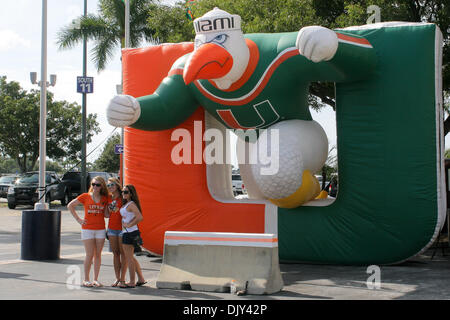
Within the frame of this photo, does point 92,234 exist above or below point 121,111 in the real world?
below

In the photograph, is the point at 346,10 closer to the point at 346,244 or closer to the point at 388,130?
the point at 388,130

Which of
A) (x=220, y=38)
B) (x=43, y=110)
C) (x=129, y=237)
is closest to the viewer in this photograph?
(x=129, y=237)

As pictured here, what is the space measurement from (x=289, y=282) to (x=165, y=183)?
112 inches

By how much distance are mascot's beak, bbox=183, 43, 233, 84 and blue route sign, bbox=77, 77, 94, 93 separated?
13790mm

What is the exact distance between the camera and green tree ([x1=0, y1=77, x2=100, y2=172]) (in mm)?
33594

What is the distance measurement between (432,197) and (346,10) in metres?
6.14

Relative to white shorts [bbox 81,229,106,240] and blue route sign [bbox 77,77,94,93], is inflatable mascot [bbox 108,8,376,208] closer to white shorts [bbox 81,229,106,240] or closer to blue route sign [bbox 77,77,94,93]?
white shorts [bbox 81,229,106,240]

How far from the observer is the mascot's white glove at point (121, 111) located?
7.89 m

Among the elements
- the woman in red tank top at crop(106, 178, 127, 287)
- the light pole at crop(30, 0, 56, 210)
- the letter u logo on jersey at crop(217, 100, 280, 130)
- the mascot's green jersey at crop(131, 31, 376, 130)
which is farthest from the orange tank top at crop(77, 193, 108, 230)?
the light pole at crop(30, 0, 56, 210)

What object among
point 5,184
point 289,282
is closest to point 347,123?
point 289,282

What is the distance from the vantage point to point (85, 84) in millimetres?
20750

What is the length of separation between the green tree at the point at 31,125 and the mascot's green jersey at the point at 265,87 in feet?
88.2

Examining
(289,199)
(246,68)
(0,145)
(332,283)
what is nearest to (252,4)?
(246,68)

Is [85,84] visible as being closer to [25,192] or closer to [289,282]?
[25,192]
